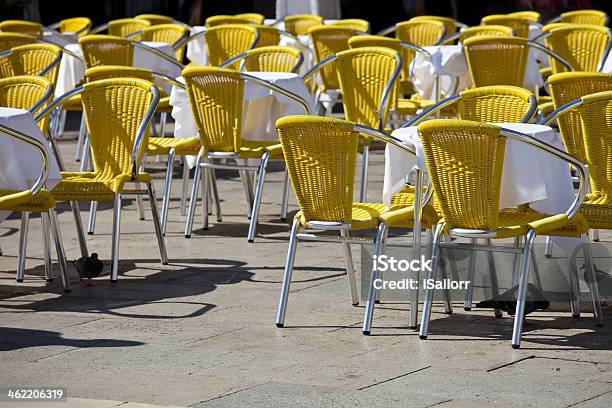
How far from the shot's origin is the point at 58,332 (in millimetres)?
6258

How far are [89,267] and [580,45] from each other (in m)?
5.26

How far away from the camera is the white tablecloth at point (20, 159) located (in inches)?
284

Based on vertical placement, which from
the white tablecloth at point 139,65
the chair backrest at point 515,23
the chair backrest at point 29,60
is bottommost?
the white tablecloth at point 139,65

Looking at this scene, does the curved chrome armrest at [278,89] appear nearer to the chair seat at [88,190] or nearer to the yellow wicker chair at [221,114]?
the yellow wicker chair at [221,114]

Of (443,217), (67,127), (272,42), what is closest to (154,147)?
(443,217)

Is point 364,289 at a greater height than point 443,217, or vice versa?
point 443,217

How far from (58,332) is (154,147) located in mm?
2881

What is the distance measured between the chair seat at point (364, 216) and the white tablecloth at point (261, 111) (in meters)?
2.53

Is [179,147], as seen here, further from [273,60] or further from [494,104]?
[494,104]

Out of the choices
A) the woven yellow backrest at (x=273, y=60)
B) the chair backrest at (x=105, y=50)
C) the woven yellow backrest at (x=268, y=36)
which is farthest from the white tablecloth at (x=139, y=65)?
the woven yellow backrest at (x=273, y=60)

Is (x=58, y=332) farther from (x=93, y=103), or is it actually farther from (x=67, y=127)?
(x=67, y=127)

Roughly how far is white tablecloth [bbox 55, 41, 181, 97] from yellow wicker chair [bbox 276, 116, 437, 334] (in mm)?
5464

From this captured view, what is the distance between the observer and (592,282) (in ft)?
21.0

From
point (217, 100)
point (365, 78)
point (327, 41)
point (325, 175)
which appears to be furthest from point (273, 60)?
point (325, 175)
